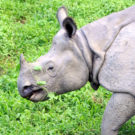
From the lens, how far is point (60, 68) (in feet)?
13.5

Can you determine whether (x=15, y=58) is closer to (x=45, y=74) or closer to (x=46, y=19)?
(x=46, y=19)

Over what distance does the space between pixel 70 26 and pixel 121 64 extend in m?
0.65

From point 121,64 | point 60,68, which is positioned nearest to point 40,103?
point 60,68

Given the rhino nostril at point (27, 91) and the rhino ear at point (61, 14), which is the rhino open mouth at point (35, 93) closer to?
the rhino nostril at point (27, 91)

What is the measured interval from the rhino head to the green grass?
115cm

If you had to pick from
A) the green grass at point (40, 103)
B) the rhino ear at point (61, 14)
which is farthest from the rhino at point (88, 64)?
the green grass at point (40, 103)

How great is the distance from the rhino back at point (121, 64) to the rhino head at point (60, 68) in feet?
0.78

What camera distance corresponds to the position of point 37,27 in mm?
7688

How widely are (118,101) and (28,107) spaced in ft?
6.96

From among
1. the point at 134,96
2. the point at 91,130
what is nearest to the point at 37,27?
the point at 91,130

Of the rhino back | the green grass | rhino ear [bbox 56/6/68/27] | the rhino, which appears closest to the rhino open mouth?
the rhino

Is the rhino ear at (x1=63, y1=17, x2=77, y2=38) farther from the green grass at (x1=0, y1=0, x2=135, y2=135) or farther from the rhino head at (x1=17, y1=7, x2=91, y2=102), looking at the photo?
the green grass at (x1=0, y1=0, x2=135, y2=135)

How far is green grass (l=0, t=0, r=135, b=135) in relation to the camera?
5.29 metres

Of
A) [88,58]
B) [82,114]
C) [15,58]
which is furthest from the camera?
[15,58]
